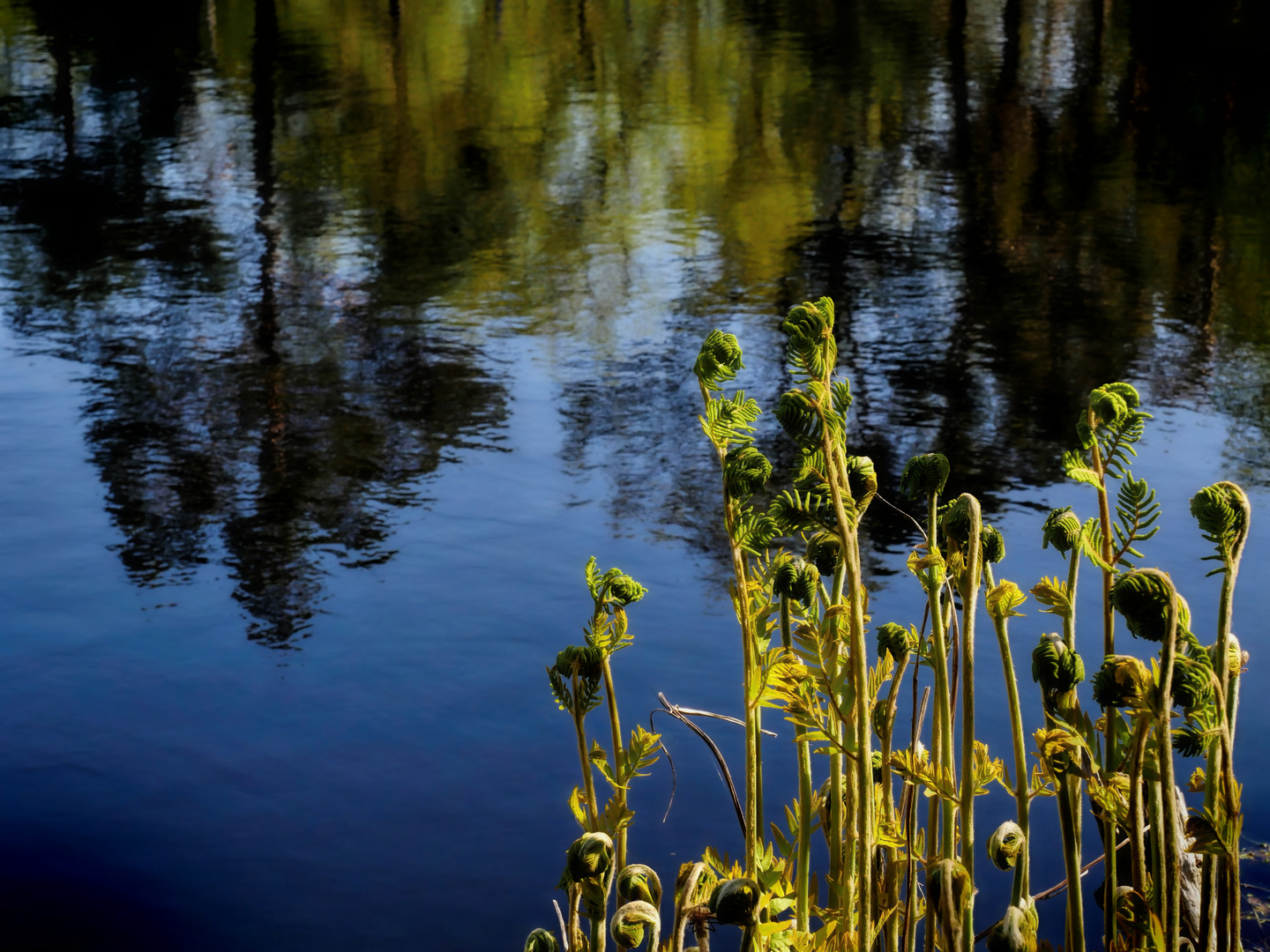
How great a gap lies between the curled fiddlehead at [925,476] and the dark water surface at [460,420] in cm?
178

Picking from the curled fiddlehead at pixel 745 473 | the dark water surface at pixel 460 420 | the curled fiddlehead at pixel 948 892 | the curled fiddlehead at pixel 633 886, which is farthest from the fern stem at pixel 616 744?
the dark water surface at pixel 460 420

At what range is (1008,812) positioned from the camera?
10.3ft

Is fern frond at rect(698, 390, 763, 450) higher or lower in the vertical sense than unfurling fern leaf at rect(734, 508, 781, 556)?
higher

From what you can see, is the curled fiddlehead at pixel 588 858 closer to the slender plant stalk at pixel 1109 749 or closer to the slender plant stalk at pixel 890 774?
the slender plant stalk at pixel 890 774

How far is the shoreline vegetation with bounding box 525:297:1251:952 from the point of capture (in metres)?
1.22

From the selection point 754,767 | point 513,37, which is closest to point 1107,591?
point 754,767

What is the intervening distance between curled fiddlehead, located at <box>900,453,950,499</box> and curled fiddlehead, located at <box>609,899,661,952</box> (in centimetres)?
48

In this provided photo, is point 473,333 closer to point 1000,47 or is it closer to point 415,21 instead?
point 1000,47

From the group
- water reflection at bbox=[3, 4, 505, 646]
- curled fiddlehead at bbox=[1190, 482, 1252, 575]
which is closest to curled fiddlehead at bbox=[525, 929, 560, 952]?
curled fiddlehead at bbox=[1190, 482, 1252, 575]

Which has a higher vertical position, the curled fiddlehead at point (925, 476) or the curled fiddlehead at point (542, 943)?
the curled fiddlehead at point (925, 476)

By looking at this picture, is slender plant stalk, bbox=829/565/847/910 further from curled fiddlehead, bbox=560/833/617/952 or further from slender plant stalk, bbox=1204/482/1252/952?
slender plant stalk, bbox=1204/482/1252/952

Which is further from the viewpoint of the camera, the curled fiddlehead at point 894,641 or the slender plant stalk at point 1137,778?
the curled fiddlehead at point 894,641

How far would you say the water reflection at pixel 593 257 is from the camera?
5.86m

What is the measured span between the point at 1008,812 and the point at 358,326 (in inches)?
226
